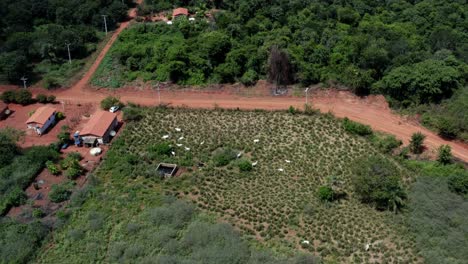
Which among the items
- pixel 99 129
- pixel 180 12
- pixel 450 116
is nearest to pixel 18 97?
pixel 99 129

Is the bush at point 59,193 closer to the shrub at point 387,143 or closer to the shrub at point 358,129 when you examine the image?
→ the shrub at point 358,129

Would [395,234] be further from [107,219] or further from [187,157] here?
[107,219]

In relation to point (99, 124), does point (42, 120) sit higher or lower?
lower

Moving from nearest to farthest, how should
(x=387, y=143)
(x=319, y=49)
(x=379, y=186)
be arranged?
1. (x=379, y=186)
2. (x=387, y=143)
3. (x=319, y=49)

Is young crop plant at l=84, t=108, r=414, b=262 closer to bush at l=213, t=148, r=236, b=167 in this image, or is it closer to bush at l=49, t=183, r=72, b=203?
bush at l=213, t=148, r=236, b=167

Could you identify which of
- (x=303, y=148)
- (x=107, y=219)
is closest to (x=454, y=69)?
(x=303, y=148)

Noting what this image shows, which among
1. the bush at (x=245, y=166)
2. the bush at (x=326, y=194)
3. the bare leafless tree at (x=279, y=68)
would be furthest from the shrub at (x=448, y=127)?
the bush at (x=245, y=166)

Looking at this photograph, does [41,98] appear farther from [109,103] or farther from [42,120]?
[109,103]
